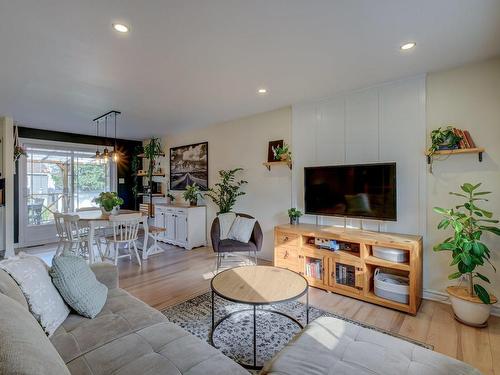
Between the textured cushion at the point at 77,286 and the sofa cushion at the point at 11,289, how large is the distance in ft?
0.78

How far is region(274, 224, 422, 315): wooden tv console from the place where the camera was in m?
2.53

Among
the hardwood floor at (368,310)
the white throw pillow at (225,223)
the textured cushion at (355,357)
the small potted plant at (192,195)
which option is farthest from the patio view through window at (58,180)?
the textured cushion at (355,357)

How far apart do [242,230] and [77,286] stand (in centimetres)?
227

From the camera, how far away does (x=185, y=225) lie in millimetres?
4934

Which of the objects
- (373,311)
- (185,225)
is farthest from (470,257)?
(185,225)

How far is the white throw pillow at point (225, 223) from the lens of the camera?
3836mm

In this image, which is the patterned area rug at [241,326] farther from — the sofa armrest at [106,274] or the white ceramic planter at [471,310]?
the sofa armrest at [106,274]

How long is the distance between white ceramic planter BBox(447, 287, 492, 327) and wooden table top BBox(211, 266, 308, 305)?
145 centimetres

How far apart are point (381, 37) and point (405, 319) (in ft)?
8.18

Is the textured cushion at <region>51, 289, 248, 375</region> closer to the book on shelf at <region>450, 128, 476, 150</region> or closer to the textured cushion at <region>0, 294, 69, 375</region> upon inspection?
the textured cushion at <region>0, 294, 69, 375</region>

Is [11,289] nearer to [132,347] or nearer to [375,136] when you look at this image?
[132,347]

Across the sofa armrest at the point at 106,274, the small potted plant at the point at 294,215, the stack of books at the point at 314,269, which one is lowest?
the stack of books at the point at 314,269

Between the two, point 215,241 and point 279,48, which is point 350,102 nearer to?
point 279,48

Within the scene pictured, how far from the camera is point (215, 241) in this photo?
3.57 metres
